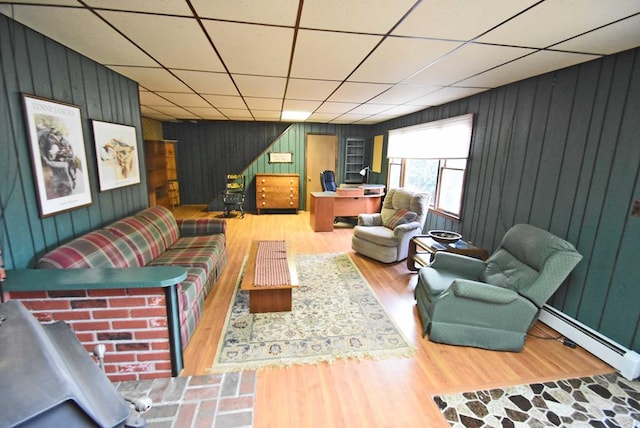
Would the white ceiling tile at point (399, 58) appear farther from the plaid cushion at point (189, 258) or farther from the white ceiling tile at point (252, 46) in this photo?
the plaid cushion at point (189, 258)

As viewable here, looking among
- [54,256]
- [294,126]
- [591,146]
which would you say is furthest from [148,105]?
[591,146]

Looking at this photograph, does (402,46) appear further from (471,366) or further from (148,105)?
(148,105)

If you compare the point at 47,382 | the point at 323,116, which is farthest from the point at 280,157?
the point at 47,382

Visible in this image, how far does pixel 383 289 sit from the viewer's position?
3232 mm

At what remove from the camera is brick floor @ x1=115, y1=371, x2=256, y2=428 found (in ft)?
5.25

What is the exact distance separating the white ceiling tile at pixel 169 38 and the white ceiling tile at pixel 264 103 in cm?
154

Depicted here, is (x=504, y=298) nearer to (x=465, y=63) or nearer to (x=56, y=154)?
(x=465, y=63)

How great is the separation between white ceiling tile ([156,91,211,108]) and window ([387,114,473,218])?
3.44 m

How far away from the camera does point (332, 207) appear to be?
5.48 m

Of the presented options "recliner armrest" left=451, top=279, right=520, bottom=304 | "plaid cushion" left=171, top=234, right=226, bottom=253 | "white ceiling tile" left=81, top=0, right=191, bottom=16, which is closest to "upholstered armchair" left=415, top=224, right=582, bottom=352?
"recliner armrest" left=451, top=279, right=520, bottom=304

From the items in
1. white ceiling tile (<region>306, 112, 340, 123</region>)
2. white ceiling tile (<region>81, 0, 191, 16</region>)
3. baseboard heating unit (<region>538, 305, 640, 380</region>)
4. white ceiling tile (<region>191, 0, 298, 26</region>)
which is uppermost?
white ceiling tile (<region>306, 112, 340, 123</region>)

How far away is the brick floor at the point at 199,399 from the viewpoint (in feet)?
5.25

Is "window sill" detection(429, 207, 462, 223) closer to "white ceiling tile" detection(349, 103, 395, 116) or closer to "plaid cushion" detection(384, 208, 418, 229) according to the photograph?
"plaid cushion" detection(384, 208, 418, 229)

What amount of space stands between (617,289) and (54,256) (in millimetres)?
4001
